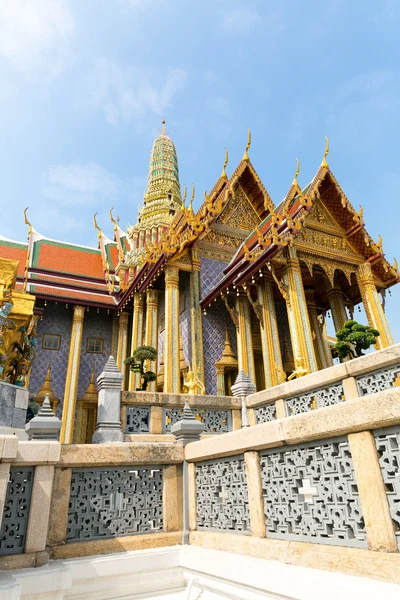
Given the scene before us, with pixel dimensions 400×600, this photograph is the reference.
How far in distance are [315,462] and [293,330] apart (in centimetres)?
710

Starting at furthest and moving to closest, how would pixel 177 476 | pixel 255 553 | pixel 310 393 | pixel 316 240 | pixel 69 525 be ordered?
pixel 316 240
pixel 310 393
pixel 177 476
pixel 69 525
pixel 255 553

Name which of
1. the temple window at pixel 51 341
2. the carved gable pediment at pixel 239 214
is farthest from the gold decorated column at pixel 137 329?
the carved gable pediment at pixel 239 214

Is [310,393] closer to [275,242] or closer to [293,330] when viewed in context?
[293,330]

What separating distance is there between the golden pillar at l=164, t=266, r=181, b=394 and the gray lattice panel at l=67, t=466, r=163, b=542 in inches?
235

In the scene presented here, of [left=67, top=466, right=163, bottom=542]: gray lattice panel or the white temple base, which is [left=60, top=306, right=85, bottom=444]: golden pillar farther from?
the white temple base

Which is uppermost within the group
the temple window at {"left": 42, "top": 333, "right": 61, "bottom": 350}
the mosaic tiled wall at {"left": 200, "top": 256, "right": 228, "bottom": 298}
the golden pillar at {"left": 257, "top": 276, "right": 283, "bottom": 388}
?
the mosaic tiled wall at {"left": 200, "top": 256, "right": 228, "bottom": 298}

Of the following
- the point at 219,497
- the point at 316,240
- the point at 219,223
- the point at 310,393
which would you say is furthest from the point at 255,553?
the point at 219,223

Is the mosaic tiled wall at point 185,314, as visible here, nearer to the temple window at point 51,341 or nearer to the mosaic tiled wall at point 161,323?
the mosaic tiled wall at point 161,323

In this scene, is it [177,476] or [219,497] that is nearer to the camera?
[219,497]

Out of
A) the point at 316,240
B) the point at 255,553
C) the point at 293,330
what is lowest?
the point at 255,553

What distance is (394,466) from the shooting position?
2.01 metres

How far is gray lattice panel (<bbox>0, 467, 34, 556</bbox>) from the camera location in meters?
2.62

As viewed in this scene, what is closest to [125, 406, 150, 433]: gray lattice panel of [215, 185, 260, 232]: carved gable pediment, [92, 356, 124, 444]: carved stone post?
[92, 356, 124, 444]: carved stone post

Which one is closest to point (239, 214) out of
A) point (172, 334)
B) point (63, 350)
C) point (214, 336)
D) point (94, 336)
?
point (214, 336)
